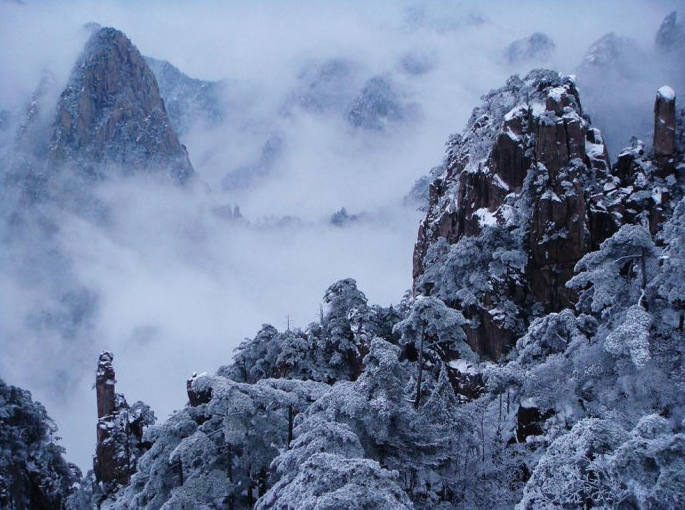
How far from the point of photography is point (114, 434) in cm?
2903

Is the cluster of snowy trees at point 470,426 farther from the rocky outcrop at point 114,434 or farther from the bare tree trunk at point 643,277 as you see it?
the rocky outcrop at point 114,434

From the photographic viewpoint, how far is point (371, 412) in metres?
12.7

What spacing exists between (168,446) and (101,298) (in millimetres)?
176088

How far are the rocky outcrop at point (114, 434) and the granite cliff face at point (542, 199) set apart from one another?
19.5m

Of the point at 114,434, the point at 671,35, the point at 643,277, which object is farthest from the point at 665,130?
the point at 671,35

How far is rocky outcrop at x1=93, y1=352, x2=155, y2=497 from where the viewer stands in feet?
92.8

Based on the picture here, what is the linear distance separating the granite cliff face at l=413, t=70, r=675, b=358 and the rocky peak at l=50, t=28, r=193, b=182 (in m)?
165

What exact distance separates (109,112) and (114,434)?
16724 cm

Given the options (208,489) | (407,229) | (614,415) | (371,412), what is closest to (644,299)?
(614,415)

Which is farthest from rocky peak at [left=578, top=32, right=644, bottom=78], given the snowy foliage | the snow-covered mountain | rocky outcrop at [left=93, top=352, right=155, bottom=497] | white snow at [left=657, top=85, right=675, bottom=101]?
the snowy foliage

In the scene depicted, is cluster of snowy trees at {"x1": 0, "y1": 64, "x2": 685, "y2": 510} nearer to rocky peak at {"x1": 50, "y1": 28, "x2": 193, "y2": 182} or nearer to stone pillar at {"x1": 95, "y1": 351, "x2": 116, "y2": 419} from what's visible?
stone pillar at {"x1": 95, "y1": 351, "x2": 116, "y2": 419}

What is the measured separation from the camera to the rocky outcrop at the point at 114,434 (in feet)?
92.8

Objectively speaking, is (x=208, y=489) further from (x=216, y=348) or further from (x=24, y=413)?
(x=216, y=348)

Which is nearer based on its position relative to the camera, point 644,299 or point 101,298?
point 644,299
